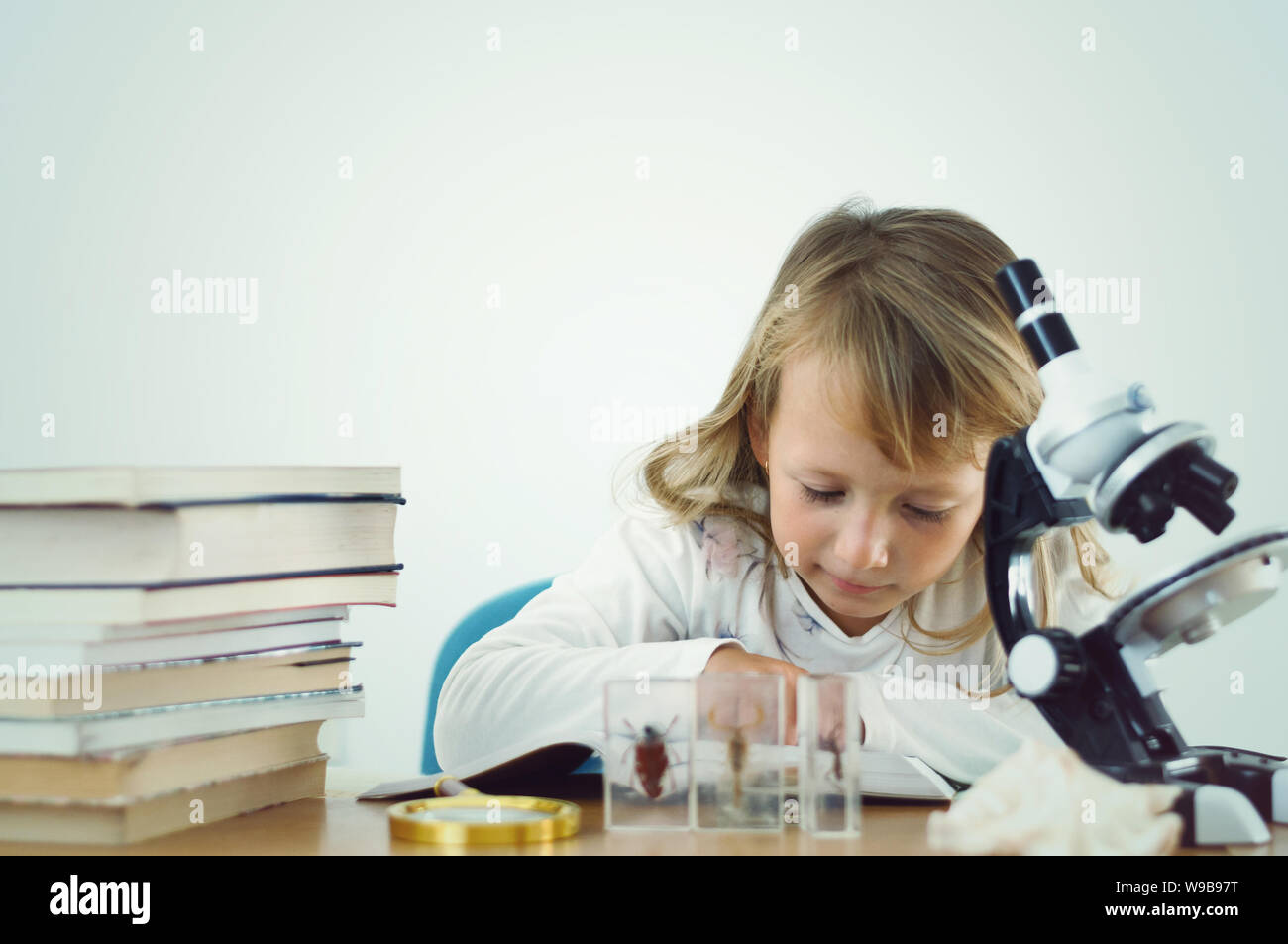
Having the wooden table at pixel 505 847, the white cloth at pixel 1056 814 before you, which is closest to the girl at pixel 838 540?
the wooden table at pixel 505 847

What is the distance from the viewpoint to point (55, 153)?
309 cm

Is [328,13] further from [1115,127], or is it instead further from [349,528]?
[349,528]

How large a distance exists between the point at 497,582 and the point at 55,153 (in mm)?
1651

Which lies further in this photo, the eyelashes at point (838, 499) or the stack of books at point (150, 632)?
the eyelashes at point (838, 499)

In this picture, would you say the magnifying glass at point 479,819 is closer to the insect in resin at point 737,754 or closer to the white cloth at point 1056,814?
the insect in resin at point 737,754

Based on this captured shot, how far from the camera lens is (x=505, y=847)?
25.8 inches

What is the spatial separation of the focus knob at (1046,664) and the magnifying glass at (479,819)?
11.5 inches

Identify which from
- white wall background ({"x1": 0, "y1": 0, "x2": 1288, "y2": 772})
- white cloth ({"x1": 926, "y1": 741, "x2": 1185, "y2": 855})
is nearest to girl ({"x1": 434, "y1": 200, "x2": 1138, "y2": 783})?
white cloth ({"x1": 926, "y1": 741, "x2": 1185, "y2": 855})

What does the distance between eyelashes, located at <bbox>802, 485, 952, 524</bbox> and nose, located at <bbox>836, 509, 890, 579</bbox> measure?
0.14ft

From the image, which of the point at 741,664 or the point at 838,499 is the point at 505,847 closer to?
the point at 741,664

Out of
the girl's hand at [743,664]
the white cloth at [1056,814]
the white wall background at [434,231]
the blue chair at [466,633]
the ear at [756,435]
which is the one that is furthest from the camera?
the white wall background at [434,231]

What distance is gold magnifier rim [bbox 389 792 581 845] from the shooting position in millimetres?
662

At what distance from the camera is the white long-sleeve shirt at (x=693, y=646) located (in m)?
0.96

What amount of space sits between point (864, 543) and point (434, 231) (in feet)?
7.38
